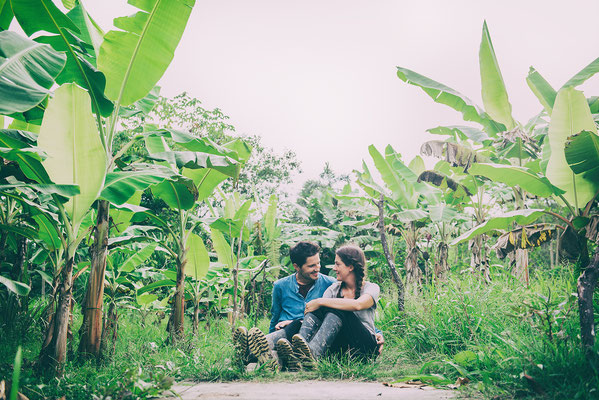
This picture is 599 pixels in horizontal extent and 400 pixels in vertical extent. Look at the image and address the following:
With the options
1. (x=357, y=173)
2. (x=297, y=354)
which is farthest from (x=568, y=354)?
(x=357, y=173)

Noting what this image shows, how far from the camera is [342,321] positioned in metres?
3.69

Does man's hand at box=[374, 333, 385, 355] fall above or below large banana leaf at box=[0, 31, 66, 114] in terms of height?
below

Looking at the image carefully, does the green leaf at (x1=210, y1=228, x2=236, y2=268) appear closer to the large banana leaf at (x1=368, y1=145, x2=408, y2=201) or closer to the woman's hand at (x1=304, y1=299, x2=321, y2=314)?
the woman's hand at (x1=304, y1=299, x2=321, y2=314)

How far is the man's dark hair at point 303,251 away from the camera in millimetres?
4250

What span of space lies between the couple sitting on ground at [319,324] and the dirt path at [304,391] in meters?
0.33

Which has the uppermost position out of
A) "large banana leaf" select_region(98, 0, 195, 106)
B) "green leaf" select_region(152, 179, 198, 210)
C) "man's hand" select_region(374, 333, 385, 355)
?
"large banana leaf" select_region(98, 0, 195, 106)

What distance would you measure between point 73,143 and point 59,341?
55.5 inches

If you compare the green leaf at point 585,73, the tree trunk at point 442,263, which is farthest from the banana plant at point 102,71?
the tree trunk at point 442,263

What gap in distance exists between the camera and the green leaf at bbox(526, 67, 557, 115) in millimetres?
5641

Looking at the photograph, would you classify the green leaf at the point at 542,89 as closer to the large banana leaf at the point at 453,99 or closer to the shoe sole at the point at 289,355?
the large banana leaf at the point at 453,99

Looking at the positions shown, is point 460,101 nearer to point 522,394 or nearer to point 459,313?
point 459,313

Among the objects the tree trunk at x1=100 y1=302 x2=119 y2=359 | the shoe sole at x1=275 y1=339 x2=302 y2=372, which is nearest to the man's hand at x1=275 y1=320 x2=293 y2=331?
the shoe sole at x1=275 y1=339 x2=302 y2=372

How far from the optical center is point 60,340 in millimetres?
2930

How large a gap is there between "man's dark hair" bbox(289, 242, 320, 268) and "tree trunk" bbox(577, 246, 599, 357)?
232 cm
